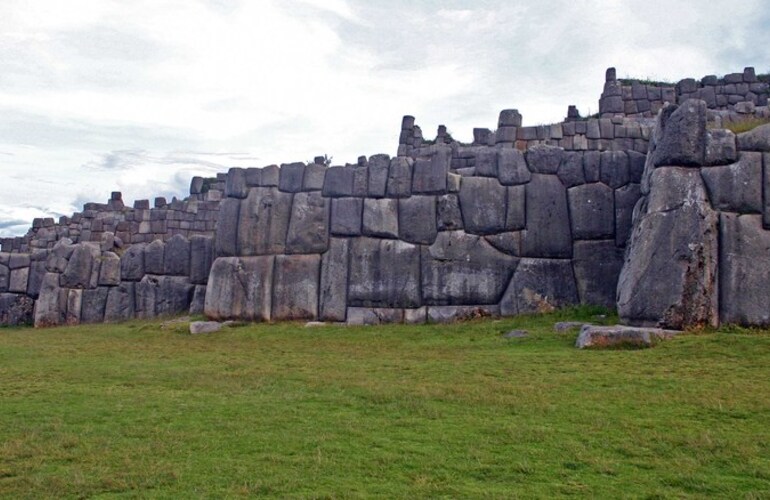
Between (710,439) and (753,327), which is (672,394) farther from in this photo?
(753,327)

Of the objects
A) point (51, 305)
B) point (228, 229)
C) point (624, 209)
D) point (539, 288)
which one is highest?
point (624, 209)

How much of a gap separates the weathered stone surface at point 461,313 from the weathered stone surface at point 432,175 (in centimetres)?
260

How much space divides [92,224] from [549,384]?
2766 centimetres

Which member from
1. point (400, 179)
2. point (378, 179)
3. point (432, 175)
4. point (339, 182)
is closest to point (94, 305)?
point (339, 182)

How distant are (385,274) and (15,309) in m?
11.7

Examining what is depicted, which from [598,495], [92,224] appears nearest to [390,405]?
[598,495]

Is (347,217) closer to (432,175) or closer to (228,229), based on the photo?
(432,175)

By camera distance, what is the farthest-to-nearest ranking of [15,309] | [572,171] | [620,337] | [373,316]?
[15,309]
[373,316]
[572,171]
[620,337]

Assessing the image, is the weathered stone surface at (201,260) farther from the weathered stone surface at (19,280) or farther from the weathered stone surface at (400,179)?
the weathered stone surface at (19,280)

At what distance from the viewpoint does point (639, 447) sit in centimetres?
689

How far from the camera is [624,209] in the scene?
17062 millimetres

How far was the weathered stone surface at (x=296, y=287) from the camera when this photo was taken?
18.0 m

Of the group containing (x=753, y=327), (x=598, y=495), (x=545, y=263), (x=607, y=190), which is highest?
(x=607, y=190)

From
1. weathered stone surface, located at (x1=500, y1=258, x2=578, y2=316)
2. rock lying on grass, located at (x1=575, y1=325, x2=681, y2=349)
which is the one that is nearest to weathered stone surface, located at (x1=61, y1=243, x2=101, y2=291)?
weathered stone surface, located at (x1=500, y1=258, x2=578, y2=316)
